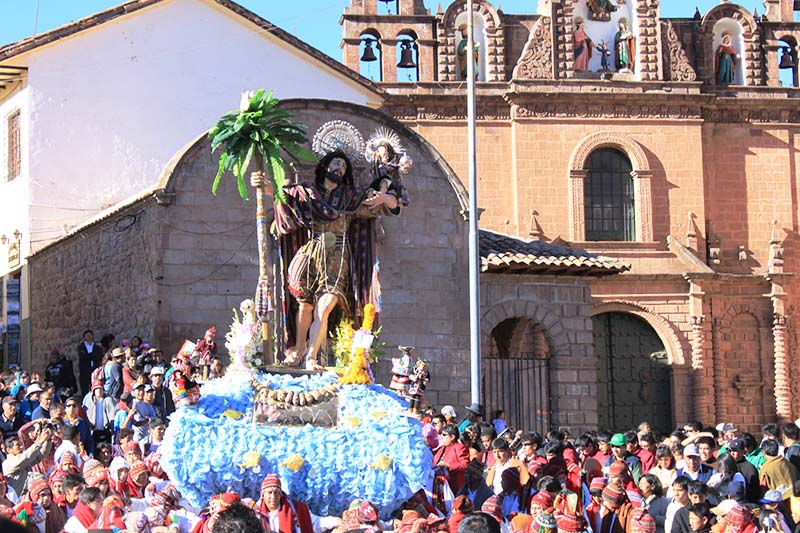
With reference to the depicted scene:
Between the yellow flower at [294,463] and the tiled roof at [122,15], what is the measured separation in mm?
16914

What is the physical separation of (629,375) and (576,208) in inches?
163

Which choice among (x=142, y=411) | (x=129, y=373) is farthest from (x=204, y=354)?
(x=129, y=373)

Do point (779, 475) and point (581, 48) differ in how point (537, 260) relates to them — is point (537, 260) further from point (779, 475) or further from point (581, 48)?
point (581, 48)

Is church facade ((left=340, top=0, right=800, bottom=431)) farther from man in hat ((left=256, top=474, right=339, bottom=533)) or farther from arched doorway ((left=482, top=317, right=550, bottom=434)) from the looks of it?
man in hat ((left=256, top=474, right=339, bottom=533))

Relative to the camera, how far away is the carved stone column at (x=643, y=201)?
117ft

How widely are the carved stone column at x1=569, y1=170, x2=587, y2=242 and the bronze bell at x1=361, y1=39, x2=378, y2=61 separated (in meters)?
5.49

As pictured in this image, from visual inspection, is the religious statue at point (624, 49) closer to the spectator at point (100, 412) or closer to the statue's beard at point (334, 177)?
the spectator at point (100, 412)

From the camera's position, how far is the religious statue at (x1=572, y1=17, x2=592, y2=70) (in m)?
36.7

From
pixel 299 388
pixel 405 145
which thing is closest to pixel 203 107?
pixel 405 145

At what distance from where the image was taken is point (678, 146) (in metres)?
36.2

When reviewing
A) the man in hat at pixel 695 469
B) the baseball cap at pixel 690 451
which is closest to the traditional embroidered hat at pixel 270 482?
the man in hat at pixel 695 469

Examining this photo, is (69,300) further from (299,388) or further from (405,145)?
(299,388)

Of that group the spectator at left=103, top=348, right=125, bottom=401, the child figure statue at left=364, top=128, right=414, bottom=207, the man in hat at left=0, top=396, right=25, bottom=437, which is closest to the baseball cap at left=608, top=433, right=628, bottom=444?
the child figure statue at left=364, top=128, right=414, bottom=207

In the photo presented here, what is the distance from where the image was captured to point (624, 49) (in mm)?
36969
